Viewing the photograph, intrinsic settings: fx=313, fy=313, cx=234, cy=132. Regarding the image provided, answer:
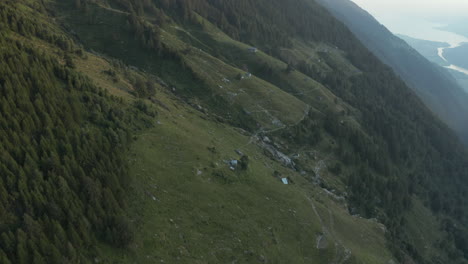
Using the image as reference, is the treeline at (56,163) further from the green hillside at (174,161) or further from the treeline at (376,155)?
the treeline at (376,155)

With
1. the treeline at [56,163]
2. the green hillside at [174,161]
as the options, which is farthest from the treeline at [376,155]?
the treeline at [56,163]

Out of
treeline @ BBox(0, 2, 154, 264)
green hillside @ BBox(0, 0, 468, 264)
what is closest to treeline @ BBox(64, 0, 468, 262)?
green hillside @ BBox(0, 0, 468, 264)

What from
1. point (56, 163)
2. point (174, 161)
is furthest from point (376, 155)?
point (56, 163)

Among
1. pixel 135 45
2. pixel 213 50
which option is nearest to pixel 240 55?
pixel 213 50

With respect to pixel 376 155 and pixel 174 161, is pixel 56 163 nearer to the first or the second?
pixel 174 161

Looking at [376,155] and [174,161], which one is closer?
[174,161]
